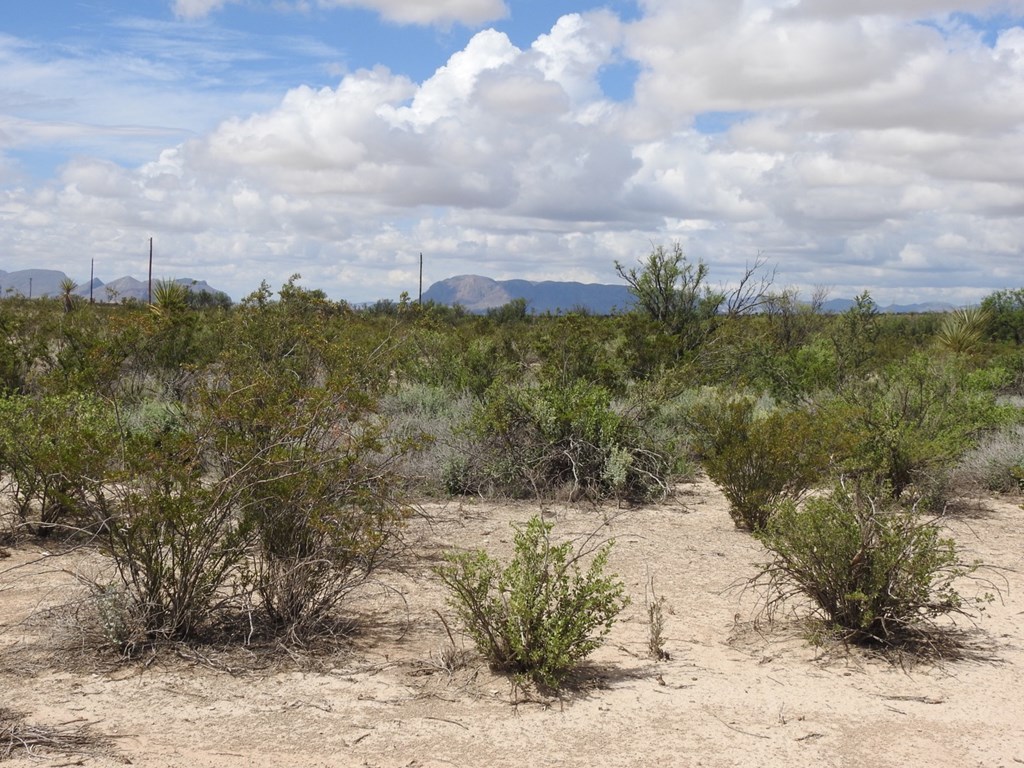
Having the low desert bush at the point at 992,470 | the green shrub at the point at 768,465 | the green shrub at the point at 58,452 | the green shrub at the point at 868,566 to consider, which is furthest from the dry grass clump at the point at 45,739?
the low desert bush at the point at 992,470

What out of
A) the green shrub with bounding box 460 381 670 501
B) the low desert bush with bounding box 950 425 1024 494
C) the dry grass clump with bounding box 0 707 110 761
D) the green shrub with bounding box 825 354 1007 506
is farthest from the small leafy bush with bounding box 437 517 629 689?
the low desert bush with bounding box 950 425 1024 494

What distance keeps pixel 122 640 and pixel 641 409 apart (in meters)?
7.56

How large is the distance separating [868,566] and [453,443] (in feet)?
20.2

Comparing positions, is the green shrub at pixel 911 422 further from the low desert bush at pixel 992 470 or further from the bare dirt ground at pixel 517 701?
the bare dirt ground at pixel 517 701

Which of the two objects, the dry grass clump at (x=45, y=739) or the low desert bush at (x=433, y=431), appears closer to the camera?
the dry grass clump at (x=45, y=739)

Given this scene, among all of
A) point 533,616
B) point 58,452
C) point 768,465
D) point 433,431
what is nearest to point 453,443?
point 433,431

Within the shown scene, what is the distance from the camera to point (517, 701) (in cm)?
512

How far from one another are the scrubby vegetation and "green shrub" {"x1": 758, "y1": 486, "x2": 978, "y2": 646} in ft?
0.07

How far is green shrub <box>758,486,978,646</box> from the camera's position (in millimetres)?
5922

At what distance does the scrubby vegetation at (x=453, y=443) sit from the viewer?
5660 mm

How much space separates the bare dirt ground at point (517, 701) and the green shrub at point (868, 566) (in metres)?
0.30

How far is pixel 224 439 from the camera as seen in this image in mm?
5863

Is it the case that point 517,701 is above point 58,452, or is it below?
below

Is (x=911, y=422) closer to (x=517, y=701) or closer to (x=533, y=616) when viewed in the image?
(x=533, y=616)
